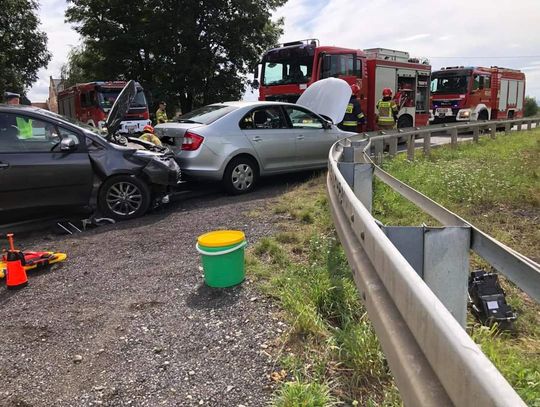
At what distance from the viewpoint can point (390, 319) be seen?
191 centimetres

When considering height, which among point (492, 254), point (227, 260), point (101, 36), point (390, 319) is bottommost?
point (227, 260)

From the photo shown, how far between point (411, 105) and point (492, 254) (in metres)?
15.6

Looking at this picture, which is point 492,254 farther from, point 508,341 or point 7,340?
point 7,340

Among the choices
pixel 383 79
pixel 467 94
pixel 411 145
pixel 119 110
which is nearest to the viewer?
pixel 119 110

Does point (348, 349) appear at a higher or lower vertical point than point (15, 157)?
lower

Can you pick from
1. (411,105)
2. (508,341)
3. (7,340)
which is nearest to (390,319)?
(508,341)

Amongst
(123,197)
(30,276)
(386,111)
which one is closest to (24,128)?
(123,197)

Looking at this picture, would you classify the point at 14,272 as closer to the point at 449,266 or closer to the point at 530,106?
the point at 449,266

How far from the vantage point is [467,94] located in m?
20.8

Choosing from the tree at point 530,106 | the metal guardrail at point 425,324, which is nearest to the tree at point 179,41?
the metal guardrail at point 425,324

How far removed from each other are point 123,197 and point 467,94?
18261 millimetres

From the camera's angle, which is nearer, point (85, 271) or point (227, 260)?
point (227, 260)

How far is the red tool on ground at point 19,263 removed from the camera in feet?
13.3

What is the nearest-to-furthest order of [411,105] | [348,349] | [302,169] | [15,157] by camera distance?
[348,349] → [15,157] → [302,169] → [411,105]
